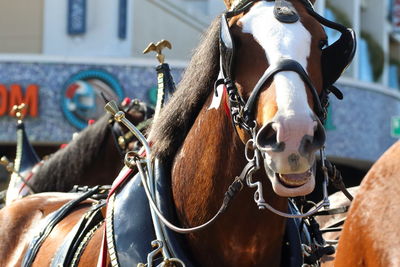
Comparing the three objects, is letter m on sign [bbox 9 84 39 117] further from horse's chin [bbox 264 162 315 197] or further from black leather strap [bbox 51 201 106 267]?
horse's chin [bbox 264 162 315 197]

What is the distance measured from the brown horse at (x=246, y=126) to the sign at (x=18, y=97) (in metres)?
15.0

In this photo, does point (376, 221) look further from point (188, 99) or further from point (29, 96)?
point (29, 96)

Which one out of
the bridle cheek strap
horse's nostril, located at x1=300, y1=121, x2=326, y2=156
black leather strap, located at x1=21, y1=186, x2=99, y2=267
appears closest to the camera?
horse's nostril, located at x1=300, y1=121, x2=326, y2=156

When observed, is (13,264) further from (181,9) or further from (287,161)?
(181,9)

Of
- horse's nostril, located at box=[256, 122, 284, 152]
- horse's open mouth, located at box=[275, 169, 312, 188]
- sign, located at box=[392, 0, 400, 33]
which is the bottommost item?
sign, located at box=[392, 0, 400, 33]

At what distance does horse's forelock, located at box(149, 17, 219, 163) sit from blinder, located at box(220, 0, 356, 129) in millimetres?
205

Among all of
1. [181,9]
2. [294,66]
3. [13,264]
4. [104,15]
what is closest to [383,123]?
[181,9]

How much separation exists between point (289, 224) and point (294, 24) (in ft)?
2.99

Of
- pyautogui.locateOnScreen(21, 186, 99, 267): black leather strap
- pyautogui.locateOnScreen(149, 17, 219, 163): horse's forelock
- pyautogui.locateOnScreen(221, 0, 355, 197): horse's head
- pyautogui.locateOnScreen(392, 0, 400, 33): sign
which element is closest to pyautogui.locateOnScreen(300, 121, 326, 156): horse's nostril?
pyautogui.locateOnScreen(221, 0, 355, 197): horse's head

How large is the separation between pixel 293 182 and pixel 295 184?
0.04 ft

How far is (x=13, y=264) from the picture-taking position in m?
5.57

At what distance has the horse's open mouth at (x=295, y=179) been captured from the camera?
3.64 meters

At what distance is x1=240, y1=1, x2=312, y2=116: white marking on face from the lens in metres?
3.63

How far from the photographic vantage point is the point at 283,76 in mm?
3711
